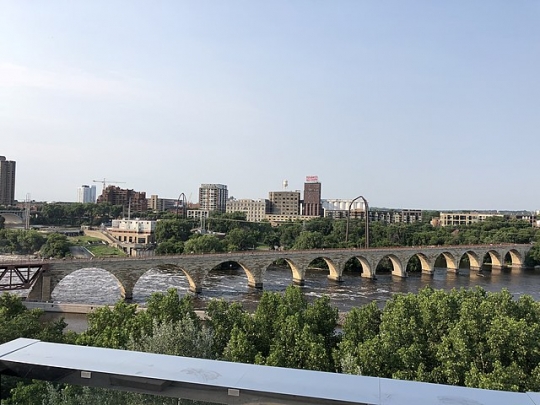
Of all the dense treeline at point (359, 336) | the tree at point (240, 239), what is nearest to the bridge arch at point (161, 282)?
the tree at point (240, 239)

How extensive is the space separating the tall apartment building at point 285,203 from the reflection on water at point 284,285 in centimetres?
7954

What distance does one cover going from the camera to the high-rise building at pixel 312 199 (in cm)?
13725

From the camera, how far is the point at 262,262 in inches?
1736

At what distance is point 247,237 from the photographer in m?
70.8

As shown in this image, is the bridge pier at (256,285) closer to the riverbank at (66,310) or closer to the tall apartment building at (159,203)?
the riverbank at (66,310)

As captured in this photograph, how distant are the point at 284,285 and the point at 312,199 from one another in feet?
312

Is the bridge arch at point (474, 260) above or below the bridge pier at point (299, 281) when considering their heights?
above

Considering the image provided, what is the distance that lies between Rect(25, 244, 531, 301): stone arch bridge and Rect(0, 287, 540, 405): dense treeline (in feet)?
56.5

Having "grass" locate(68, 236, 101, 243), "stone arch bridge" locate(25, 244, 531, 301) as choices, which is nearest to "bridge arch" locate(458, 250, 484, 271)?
"stone arch bridge" locate(25, 244, 531, 301)

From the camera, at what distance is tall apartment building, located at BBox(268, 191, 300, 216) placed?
5453 inches

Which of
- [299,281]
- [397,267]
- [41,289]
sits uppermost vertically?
[397,267]

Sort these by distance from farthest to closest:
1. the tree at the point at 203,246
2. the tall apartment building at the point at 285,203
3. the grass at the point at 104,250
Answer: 1. the tall apartment building at the point at 285,203
2. the grass at the point at 104,250
3. the tree at the point at 203,246

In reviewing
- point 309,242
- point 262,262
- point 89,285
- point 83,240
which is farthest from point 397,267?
point 83,240

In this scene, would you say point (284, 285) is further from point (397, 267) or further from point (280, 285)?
point (397, 267)
